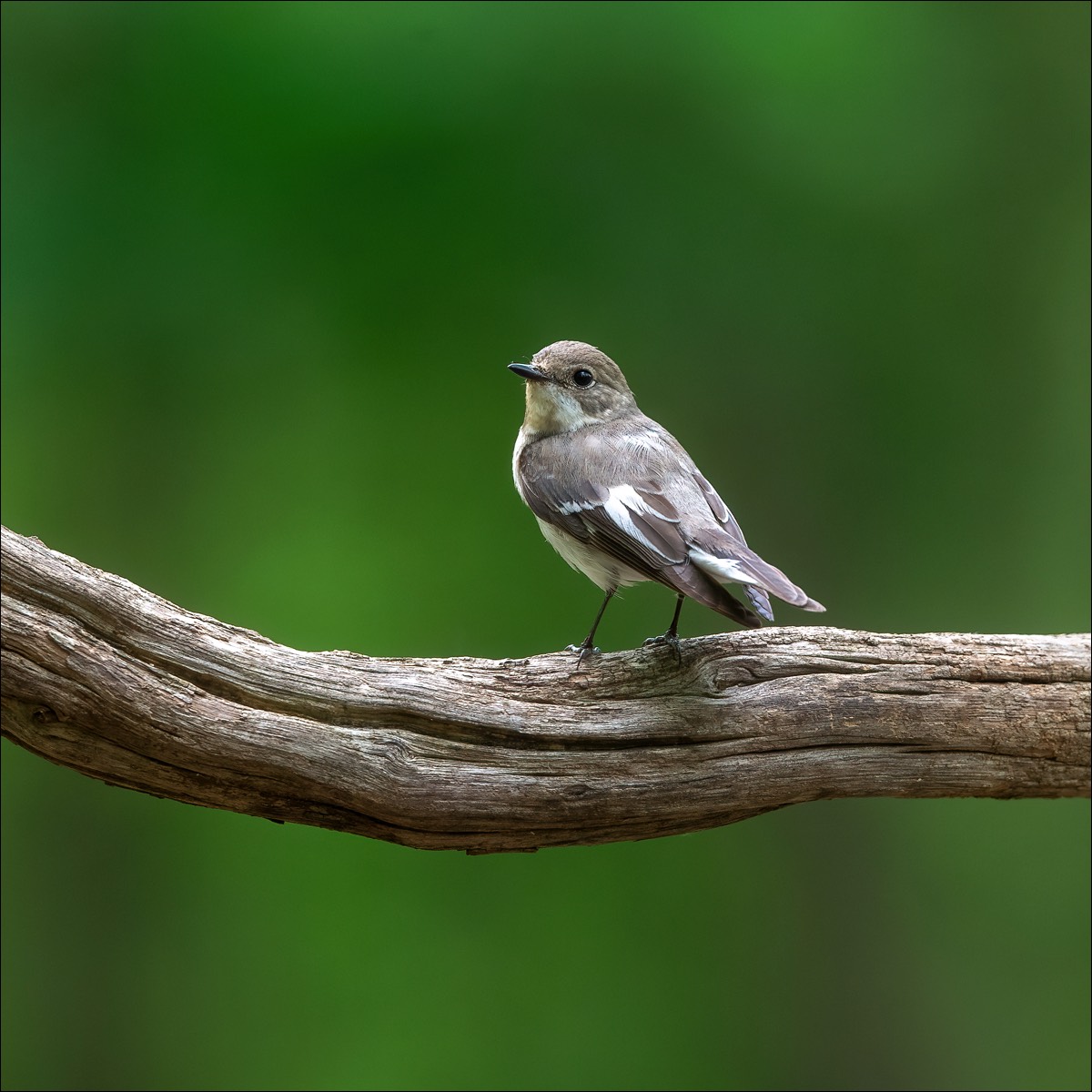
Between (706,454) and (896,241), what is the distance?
1.46 metres

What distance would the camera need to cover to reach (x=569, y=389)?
141 inches

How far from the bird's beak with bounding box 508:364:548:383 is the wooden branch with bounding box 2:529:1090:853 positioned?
95cm

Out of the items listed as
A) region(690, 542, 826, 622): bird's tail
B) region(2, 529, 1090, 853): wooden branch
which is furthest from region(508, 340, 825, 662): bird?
region(2, 529, 1090, 853): wooden branch

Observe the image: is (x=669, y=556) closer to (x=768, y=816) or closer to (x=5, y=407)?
(x=768, y=816)

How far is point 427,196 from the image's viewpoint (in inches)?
202

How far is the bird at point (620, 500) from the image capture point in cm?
264

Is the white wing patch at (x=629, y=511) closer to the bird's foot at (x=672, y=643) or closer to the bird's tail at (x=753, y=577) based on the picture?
the bird's tail at (x=753, y=577)

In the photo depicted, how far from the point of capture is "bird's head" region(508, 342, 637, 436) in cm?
356

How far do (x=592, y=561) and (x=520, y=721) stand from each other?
1.85 feet

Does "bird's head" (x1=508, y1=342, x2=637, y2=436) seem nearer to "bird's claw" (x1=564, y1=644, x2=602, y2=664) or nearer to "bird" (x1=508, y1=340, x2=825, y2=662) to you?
"bird" (x1=508, y1=340, x2=825, y2=662)

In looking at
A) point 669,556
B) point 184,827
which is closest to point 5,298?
point 184,827

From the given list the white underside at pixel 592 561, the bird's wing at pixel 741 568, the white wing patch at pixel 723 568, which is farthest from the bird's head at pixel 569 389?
the white wing patch at pixel 723 568

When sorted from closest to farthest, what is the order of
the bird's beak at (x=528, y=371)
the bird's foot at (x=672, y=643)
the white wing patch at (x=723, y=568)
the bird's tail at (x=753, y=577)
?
the bird's tail at (x=753, y=577)
the white wing patch at (x=723, y=568)
the bird's foot at (x=672, y=643)
the bird's beak at (x=528, y=371)

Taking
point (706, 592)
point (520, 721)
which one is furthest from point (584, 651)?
point (706, 592)
